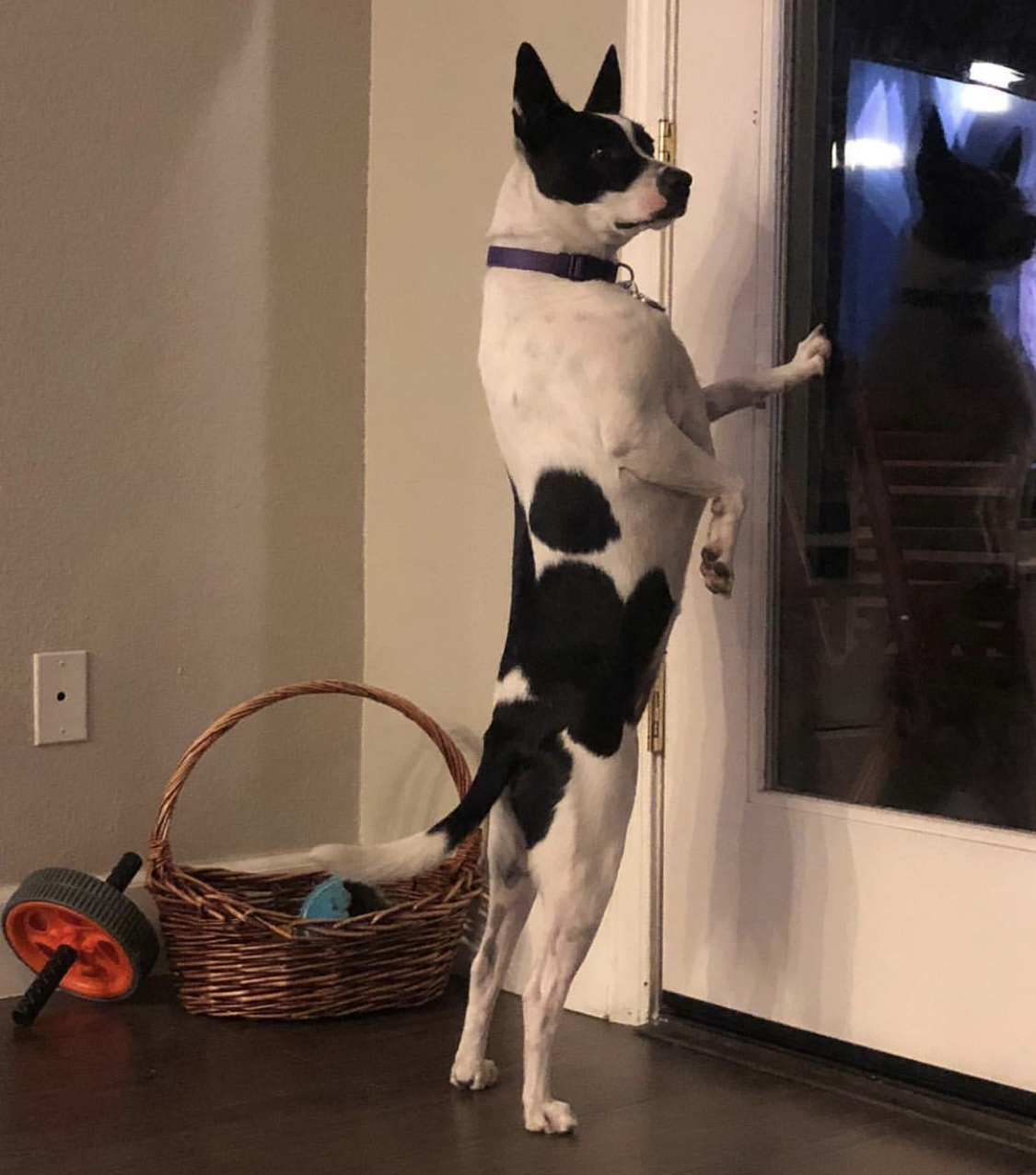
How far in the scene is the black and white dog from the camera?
1478mm

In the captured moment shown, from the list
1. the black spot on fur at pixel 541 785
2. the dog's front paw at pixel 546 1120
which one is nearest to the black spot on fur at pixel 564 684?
the black spot on fur at pixel 541 785

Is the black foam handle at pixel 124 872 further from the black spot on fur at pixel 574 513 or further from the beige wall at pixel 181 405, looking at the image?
the black spot on fur at pixel 574 513

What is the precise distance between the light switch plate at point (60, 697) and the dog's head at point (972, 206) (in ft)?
4.06

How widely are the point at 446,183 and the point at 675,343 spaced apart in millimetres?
782

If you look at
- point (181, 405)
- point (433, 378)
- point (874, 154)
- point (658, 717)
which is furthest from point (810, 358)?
point (181, 405)

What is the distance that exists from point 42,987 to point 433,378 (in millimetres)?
996

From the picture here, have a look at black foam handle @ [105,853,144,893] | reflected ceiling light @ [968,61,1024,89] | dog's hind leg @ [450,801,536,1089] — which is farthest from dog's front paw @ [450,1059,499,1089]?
reflected ceiling light @ [968,61,1024,89]

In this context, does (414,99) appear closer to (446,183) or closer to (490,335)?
(446,183)

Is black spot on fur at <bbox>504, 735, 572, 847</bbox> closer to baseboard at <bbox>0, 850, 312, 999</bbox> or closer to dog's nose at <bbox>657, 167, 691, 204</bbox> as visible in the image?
dog's nose at <bbox>657, 167, 691, 204</bbox>

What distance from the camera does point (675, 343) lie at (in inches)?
60.8

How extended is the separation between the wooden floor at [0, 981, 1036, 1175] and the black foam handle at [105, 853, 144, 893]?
6.7 inches

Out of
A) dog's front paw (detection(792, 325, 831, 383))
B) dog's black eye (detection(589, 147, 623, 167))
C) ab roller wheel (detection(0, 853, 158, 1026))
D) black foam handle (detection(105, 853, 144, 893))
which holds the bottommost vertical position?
ab roller wheel (detection(0, 853, 158, 1026))

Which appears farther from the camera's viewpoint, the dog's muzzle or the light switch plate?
the light switch plate

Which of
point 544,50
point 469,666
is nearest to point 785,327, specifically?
point 544,50
